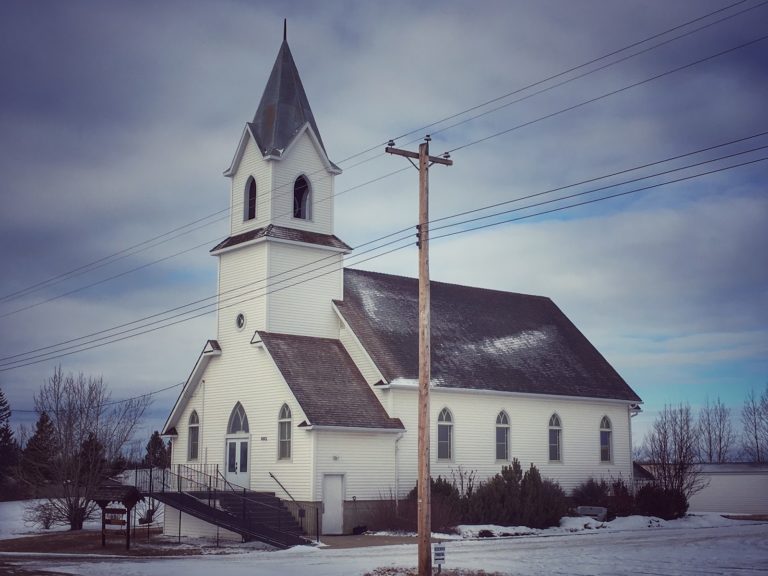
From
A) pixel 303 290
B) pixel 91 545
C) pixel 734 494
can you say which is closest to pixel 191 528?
pixel 91 545

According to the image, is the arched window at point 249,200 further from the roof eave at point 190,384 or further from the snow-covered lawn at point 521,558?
the snow-covered lawn at point 521,558

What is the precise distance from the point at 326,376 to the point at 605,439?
17.1 m

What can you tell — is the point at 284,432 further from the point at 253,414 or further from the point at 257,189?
the point at 257,189

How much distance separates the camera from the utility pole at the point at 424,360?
74.9 feet

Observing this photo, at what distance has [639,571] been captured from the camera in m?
23.6

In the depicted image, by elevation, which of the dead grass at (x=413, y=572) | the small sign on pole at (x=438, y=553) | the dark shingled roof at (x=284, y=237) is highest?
the dark shingled roof at (x=284, y=237)

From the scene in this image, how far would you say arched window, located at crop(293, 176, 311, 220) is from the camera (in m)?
42.2

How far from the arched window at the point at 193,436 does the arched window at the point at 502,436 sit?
1319 cm

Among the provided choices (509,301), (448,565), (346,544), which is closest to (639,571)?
(448,565)

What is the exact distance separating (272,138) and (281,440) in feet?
42.8

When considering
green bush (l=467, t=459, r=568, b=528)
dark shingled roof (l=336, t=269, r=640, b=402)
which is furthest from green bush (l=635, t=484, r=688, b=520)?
green bush (l=467, t=459, r=568, b=528)

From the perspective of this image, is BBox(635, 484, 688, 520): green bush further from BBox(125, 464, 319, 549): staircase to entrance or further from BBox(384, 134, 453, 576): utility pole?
BBox(384, 134, 453, 576): utility pole

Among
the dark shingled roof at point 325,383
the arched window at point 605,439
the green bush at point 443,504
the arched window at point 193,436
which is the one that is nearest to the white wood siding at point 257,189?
the dark shingled roof at point 325,383

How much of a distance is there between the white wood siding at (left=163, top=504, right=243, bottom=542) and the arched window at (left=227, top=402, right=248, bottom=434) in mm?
3855
